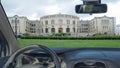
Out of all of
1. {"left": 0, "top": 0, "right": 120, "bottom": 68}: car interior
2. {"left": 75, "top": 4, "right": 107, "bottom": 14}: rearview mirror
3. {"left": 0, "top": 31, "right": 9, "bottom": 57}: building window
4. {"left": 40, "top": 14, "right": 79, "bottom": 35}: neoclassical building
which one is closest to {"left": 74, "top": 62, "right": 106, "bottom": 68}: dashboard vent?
{"left": 0, "top": 0, "right": 120, "bottom": 68}: car interior

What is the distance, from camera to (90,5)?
4.24 metres

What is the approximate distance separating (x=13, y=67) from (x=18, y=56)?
16cm

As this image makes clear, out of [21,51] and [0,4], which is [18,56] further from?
[0,4]

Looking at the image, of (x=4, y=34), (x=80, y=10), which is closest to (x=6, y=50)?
(x=4, y=34)

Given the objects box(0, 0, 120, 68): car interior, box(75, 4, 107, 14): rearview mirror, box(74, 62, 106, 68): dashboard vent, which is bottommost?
box(74, 62, 106, 68): dashboard vent

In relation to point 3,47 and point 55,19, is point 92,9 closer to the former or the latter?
point 3,47

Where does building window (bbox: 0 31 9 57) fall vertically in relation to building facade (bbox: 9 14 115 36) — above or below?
below

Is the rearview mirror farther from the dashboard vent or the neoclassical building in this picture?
the neoclassical building

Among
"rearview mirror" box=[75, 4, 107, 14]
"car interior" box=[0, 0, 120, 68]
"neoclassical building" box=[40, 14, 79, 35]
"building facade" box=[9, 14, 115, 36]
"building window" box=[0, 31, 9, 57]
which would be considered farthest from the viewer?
"neoclassical building" box=[40, 14, 79, 35]

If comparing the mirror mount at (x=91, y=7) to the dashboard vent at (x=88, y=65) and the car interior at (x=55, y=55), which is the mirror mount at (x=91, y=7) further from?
the dashboard vent at (x=88, y=65)

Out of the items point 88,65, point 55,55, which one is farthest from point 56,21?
point 55,55

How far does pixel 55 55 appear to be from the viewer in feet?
11.6

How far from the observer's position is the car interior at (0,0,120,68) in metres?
3.61

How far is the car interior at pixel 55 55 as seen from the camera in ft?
11.9
